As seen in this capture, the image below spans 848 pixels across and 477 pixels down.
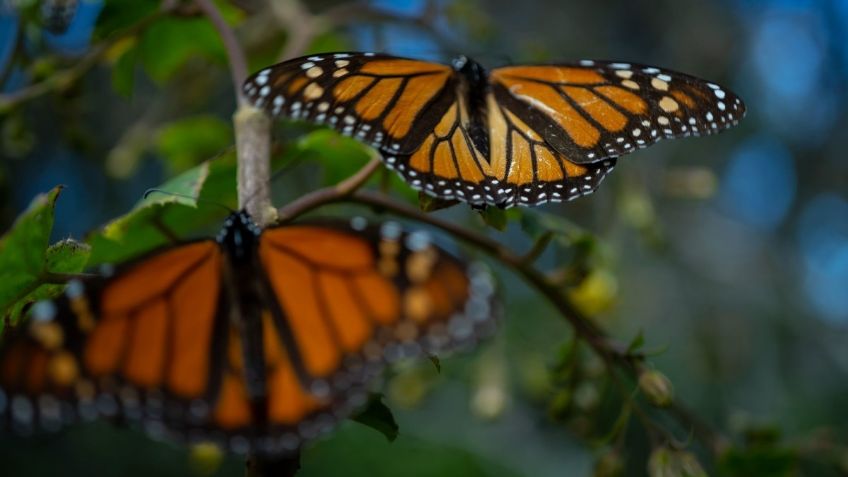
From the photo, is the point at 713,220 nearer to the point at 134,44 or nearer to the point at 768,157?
the point at 768,157

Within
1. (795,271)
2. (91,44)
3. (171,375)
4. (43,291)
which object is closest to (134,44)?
(91,44)

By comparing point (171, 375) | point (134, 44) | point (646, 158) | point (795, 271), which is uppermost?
point (134, 44)

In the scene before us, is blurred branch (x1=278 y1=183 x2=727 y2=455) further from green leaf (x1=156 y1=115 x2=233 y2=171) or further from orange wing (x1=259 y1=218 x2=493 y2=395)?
green leaf (x1=156 y1=115 x2=233 y2=171)

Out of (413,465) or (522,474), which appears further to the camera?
(413,465)

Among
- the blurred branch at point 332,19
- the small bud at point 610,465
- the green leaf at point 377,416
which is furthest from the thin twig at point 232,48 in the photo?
the small bud at point 610,465

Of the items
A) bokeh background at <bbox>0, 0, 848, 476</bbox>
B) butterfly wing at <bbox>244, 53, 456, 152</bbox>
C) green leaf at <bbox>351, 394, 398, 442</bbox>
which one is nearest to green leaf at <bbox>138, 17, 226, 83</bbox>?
bokeh background at <bbox>0, 0, 848, 476</bbox>

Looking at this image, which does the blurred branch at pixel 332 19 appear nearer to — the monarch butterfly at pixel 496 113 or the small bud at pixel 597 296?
the monarch butterfly at pixel 496 113

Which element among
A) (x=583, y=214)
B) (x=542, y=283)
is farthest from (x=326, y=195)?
(x=583, y=214)
